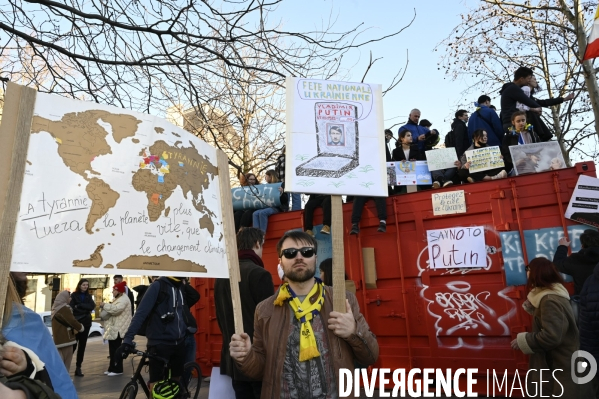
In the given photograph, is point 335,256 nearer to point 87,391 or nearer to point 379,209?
point 379,209

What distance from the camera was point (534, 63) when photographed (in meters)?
14.6

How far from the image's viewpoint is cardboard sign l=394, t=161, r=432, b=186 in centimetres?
693

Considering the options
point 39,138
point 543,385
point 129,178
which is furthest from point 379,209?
point 39,138

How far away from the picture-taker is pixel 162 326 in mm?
4840

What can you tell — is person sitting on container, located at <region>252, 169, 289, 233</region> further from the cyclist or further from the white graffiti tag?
the white graffiti tag

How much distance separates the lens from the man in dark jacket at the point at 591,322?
390 centimetres

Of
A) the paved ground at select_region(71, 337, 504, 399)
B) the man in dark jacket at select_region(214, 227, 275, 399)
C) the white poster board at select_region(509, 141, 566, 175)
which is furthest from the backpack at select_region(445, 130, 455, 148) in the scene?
the man in dark jacket at select_region(214, 227, 275, 399)

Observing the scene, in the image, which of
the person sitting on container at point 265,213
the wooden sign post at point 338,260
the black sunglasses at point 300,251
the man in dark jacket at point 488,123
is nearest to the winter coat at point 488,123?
the man in dark jacket at point 488,123

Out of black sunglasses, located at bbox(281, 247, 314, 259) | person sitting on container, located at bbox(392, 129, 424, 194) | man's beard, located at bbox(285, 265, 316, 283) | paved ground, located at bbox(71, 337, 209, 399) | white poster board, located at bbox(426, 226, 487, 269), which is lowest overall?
paved ground, located at bbox(71, 337, 209, 399)

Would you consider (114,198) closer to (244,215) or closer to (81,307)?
(244,215)

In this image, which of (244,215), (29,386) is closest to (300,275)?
(29,386)

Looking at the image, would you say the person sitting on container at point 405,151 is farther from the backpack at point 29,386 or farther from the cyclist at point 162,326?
the backpack at point 29,386

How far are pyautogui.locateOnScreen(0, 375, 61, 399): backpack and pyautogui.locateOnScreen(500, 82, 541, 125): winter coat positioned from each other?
6.94 meters

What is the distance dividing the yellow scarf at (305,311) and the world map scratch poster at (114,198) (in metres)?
0.37
